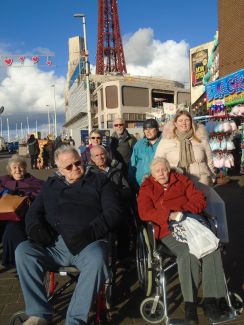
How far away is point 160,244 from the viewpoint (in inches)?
136

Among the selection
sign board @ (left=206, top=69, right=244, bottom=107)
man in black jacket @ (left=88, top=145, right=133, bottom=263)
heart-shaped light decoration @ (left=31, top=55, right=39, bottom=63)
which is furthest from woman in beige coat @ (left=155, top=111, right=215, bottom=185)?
heart-shaped light decoration @ (left=31, top=55, right=39, bottom=63)

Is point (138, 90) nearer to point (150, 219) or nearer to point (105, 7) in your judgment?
point (105, 7)

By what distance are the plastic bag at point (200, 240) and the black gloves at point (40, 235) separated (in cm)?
127

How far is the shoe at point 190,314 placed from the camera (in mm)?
3006

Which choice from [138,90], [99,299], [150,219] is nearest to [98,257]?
[99,299]

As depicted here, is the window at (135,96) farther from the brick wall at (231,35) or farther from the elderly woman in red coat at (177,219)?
the elderly woman in red coat at (177,219)

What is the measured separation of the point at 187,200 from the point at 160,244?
20.3 inches

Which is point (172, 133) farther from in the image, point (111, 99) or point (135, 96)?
point (135, 96)

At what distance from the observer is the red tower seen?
102 m

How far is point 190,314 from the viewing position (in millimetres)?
3033

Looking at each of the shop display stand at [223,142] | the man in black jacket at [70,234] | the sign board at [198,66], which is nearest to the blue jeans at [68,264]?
the man in black jacket at [70,234]

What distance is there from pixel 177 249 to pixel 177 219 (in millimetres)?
277

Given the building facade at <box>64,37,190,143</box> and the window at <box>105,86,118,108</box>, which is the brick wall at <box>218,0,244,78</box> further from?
the window at <box>105,86,118,108</box>

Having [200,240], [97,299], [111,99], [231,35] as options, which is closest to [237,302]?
[200,240]
